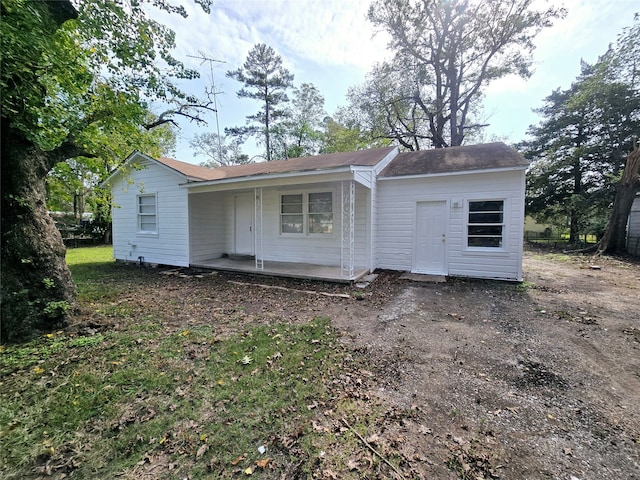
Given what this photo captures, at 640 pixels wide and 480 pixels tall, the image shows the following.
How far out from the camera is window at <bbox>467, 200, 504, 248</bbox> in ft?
23.3

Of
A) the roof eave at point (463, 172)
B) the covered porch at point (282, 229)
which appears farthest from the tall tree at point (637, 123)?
the covered porch at point (282, 229)

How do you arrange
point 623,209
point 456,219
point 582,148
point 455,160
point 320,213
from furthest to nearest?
point 582,148, point 623,209, point 320,213, point 455,160, point 456,219

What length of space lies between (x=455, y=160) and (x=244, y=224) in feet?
24.2

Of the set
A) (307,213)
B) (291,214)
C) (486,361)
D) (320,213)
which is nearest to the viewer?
(486,361)

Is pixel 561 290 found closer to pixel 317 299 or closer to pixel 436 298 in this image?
pixel 436 298

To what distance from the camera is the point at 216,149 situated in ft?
86.6

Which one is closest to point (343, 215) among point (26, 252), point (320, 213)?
point (320, 213)

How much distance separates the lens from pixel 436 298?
19.3ft

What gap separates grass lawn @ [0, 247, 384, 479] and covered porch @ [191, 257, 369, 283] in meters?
2.92

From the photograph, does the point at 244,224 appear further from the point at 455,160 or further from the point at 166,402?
the point at 166,402

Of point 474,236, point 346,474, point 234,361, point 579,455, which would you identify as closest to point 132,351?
point 234,361

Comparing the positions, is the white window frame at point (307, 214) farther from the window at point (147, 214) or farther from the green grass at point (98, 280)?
the green grass at point (98, 280)

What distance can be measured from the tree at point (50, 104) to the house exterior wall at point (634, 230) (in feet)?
58.3

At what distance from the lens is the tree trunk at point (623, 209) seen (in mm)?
11586
